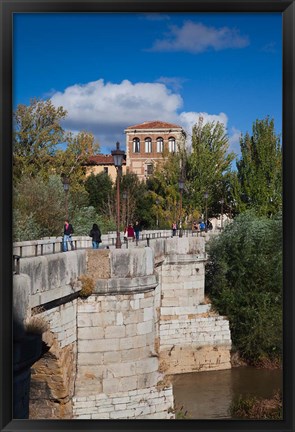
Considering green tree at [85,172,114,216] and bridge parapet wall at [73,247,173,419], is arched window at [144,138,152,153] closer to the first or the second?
green tree at [85,172,114,216]

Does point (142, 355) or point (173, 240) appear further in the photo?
point (173, 240)

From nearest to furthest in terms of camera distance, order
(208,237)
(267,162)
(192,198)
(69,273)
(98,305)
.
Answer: (69,273), (98,305), (208,237), (267,162), (192,198)

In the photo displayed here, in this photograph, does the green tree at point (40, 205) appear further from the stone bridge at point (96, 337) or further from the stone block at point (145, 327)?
the stone bridge at point (96, 337)

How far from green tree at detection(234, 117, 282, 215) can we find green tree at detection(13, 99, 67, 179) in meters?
10.9

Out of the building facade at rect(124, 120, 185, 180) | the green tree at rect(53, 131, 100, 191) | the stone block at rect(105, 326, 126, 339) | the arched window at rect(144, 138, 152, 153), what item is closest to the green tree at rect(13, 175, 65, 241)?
the green tree at rect(53, 131, 100, 191)

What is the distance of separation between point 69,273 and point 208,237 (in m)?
14.6

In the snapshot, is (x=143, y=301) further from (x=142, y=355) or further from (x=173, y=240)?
(x=173, y=240)

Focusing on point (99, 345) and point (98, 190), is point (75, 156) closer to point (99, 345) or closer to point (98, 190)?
point (98, 190)

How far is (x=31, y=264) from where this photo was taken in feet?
20.1

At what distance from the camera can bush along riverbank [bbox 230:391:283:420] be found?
38.4 ft

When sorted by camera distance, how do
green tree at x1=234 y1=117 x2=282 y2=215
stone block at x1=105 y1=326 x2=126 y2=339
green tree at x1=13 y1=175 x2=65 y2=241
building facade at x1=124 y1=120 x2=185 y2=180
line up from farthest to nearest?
1. building facade at x1=124 y1=120 x2=185 y2=180
2. green tree at x1=234 y1=117 x2=282 y2=215
3. green tree at x1=13 y1=175 x2=65 y2=241
4. stone block at x1=105 y1=326 x2=126 y2=339

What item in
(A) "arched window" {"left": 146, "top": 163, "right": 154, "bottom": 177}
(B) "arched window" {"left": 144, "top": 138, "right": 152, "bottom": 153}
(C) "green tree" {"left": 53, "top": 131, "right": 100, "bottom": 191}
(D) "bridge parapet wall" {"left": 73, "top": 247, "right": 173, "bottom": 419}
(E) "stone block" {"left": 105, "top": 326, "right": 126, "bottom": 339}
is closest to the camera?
(D) "bridge parapet wall" {"left": 73, "top": 247, "right": 173, "bottom": 419}

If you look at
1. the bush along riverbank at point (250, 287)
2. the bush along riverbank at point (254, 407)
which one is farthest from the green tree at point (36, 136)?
the bush along riverbank at point (254, 407)

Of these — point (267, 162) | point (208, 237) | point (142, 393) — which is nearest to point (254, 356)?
point (208, 237)
